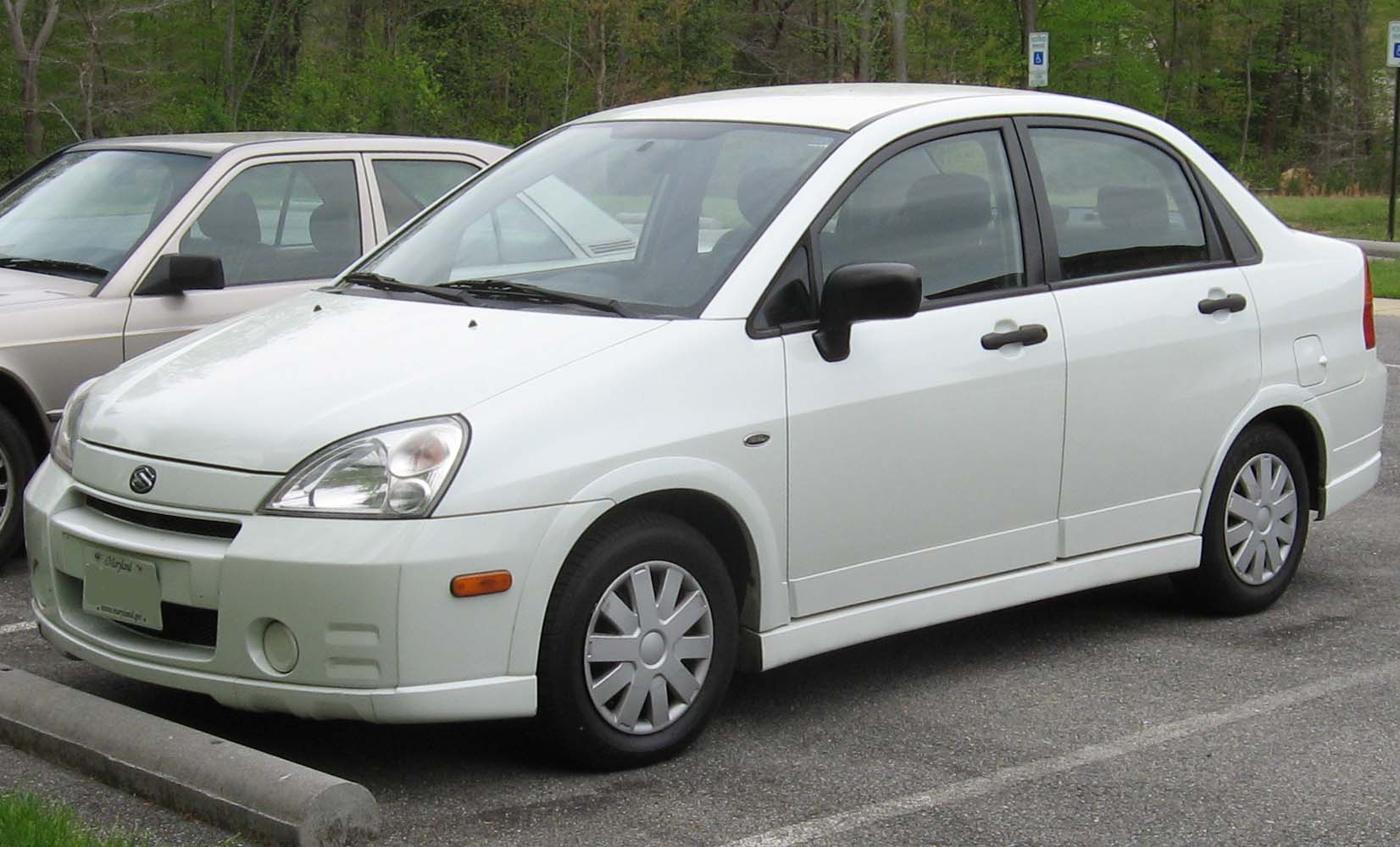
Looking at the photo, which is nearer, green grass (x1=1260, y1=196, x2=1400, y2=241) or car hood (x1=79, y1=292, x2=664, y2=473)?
car hood (x1=79, y1=292, x2=664, y2=473)

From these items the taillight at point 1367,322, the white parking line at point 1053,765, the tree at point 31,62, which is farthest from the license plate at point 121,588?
the tree at point 31,62

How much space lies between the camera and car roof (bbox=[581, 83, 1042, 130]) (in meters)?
5.55

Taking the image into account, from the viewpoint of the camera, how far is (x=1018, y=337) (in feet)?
18.0

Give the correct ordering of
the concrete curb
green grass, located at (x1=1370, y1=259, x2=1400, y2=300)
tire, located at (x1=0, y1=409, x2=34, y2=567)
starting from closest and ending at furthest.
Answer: the concrete curb
tire, located at (x1=0, y1=409, x2=34, y2=567)
green grass, located at (x1=1370, y1=259, x2=1400, y2=300)

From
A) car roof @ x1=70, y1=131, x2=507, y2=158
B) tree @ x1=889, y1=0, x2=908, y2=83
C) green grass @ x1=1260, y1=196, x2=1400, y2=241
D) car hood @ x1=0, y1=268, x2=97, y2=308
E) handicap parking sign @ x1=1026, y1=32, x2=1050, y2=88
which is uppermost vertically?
tree @ x1=889, y1=0, x2=908, y2=83

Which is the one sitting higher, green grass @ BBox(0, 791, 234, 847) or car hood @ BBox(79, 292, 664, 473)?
car hood @ BBox(79, 292, 664, 473)

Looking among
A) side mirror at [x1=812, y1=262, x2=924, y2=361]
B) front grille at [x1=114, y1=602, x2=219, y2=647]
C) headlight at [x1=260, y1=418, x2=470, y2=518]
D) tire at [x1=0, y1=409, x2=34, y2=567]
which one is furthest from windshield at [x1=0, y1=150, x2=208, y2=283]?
side mirror at [x1=812, y1=262, x2=924, y2=361]

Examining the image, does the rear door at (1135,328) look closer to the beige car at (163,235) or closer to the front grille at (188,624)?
the front grille at (188,624)

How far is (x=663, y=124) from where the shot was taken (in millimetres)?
5816

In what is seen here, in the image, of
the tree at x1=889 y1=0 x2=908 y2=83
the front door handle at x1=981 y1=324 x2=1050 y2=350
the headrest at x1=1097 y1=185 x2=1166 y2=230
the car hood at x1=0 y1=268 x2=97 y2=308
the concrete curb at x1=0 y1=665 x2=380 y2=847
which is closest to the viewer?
the concrete curb at x1=0 y1=665 x2=380 y2=847

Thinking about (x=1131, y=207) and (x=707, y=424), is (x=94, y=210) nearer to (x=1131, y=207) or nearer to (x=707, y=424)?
(x=707, y=424)

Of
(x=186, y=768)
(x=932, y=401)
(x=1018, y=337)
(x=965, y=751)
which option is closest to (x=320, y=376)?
(x=186, y=768)

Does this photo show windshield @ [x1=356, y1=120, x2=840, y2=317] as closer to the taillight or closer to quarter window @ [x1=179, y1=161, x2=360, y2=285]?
quarter window @ [x1=179, y1=161, x2=360, y2=285]

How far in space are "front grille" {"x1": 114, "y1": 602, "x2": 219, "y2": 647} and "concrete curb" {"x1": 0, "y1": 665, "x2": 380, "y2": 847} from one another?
0.21m
